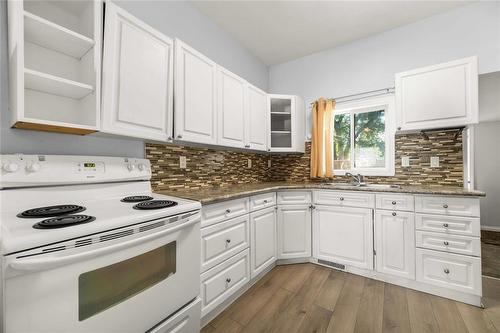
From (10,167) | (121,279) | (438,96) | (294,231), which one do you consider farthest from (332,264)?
Answer: (10,167)

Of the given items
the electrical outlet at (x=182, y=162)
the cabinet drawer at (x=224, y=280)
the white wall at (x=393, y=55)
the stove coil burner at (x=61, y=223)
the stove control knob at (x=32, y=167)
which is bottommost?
the cabinet drawer at (x=224, y=280)

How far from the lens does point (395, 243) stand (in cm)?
199

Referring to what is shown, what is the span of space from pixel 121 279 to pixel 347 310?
1.62m

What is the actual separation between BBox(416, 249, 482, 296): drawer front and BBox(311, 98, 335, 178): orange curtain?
1.27m

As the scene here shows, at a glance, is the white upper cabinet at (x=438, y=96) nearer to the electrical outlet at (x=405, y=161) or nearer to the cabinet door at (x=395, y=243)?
the electrical outlet at (x=405, y=161)

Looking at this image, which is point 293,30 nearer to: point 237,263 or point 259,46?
point 259,46

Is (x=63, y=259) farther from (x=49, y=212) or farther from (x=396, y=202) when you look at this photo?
Result: (x=396, y=202)

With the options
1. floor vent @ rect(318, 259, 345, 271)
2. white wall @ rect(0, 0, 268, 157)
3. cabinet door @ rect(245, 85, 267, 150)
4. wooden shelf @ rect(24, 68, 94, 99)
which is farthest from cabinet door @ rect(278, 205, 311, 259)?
wooden shelf @ rect(24, 68, 94, 99)

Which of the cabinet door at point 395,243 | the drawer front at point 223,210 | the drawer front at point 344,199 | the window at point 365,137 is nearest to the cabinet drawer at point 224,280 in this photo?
the drawer front at point 223,210

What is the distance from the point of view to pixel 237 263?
179cm

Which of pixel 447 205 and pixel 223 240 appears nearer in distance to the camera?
pixel 223 240

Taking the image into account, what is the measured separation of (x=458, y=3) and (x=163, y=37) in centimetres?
290

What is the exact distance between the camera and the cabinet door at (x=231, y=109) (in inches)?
81.7

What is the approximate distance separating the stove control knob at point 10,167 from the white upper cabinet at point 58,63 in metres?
0.21
